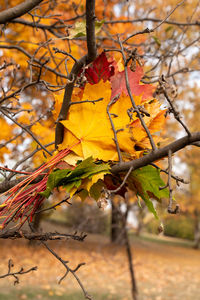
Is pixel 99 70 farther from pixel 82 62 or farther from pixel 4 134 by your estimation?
pixel 4 134

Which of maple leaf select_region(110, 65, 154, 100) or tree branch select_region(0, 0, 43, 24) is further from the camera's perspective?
tree branch select_region(0, 0, 43, 24)

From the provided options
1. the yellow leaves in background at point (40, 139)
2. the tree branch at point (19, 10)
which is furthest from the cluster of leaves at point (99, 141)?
the tree branch at point (19, 10)

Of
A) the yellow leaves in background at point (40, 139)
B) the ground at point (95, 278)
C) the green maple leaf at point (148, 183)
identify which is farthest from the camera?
the ground at point (95, 278)

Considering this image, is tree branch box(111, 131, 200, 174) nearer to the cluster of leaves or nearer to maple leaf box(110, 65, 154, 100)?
the cluster of leaves

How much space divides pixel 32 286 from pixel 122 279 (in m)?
2.68

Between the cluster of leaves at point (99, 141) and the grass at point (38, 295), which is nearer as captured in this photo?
the cluster of leaves at point (99, 141)

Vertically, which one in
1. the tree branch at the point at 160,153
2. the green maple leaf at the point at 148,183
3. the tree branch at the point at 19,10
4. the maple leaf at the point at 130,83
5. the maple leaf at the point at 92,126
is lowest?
the green maple leaf at the point at 148,183

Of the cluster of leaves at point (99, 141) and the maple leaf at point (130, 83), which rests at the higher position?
the maple leaf at point (130, 83)

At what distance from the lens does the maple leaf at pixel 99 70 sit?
2.89 feet

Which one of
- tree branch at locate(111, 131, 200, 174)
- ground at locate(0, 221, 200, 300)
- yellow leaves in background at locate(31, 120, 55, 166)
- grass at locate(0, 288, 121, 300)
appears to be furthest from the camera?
ground at locate(0, 221, 200, 300)

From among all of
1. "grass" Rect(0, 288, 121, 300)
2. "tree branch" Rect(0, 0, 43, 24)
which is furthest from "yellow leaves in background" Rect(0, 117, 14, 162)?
"grass" Rect(0, 288, 121, 300)

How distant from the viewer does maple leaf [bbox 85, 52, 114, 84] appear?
2.89 ft

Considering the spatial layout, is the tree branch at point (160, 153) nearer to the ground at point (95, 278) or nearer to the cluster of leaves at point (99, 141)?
the cluster of leaves at point (99, 141)

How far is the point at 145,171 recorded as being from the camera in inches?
31.1
